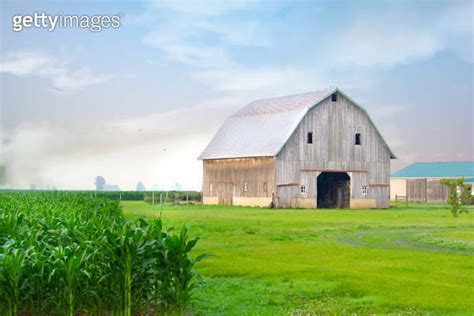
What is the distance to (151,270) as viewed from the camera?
12633 millimetres

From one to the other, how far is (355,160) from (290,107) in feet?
23.7

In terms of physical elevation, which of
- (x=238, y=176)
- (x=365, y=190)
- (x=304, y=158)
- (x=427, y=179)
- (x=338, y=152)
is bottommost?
(x=365, y=190)

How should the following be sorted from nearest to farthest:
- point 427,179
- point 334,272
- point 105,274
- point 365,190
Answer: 1. point 105,274
2. point 334,272
3. point 365,190
4. point 427,179

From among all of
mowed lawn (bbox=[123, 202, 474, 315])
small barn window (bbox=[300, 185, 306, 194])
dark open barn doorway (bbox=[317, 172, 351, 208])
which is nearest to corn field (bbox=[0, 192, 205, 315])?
mowed lawn (bbox=[123, 202, 474, 315])

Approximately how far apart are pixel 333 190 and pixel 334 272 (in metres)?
48.0

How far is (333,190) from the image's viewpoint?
67.1m

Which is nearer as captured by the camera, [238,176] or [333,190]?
[238,176]

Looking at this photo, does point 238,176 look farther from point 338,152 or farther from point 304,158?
point 338,152

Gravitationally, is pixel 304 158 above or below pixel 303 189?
above

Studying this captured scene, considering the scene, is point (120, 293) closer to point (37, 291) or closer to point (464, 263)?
point (37, 291)

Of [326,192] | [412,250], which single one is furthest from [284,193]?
[412,250]

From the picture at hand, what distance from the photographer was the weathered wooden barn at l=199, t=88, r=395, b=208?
203 ft

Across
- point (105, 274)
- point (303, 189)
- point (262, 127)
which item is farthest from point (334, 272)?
point (262, 127)

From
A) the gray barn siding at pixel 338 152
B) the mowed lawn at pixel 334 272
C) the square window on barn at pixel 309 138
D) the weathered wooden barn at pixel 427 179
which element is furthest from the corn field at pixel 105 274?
the weathered wooden barn at pixel 427 179
